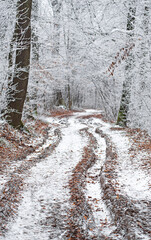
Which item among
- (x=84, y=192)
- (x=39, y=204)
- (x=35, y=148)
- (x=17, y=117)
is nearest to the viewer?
(x=39, y=204)

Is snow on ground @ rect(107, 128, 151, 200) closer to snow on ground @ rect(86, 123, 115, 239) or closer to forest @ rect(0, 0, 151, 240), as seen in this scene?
forest @ rect(0, 0, 151, 240)

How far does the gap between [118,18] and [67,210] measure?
40.6ft

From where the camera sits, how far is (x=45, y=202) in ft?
15.8

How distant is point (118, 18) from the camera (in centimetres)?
1387

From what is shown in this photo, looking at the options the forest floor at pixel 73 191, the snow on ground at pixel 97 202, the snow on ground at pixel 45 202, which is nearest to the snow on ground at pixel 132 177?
the forest floor at pixel 73 191

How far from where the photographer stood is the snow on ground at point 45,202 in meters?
3.70

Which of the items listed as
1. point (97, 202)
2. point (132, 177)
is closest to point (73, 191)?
point (97, 202)

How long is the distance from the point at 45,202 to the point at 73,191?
30.5 inches

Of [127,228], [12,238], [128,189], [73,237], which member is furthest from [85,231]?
[128,189]

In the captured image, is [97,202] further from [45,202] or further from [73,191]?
[45,202]

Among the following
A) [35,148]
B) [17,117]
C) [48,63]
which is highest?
[48,63]

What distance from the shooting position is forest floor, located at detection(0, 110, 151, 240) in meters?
3.75

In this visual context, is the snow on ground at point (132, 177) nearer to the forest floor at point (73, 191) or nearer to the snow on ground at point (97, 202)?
the forest floor at point (73, 191)

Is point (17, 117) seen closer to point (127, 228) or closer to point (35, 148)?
point (35, 148)
